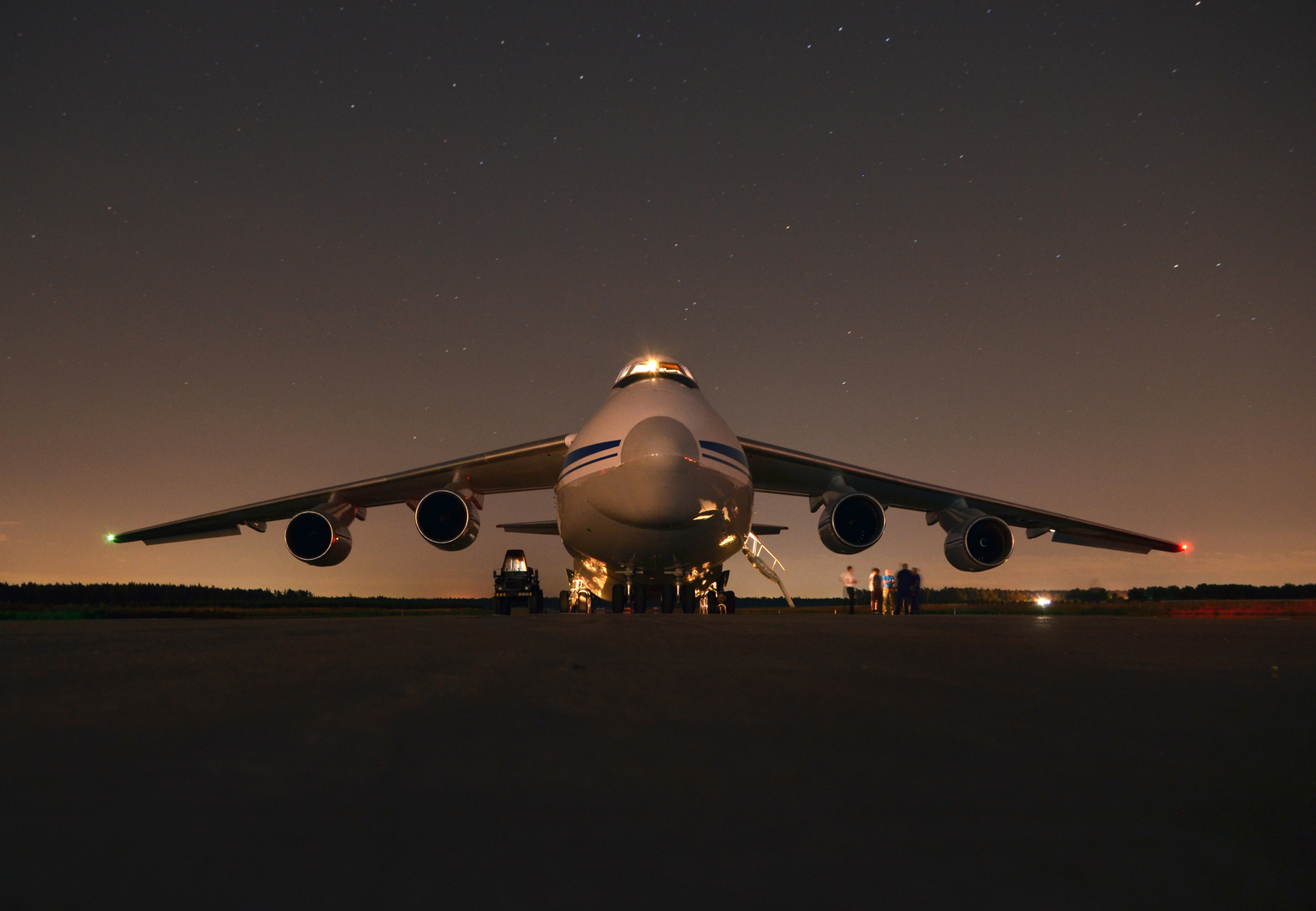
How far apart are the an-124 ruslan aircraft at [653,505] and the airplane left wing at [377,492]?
0.11 ft

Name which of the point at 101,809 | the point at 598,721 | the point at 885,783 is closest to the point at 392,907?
the point at 101,809

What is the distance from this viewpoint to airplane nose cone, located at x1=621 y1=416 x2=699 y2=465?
8.99 metres

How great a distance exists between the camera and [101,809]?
44.9 inches

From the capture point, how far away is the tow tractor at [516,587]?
15508 millimetres

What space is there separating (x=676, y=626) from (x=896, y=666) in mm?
2932

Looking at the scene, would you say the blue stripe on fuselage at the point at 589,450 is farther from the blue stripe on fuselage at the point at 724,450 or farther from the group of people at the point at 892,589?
the group of people at the point at 892,589

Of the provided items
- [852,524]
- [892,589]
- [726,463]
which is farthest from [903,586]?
[726,463]

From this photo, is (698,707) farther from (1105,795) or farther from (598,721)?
(1105,795)

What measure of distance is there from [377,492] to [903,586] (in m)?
10.2

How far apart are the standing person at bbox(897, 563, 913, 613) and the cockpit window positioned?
6670 mm

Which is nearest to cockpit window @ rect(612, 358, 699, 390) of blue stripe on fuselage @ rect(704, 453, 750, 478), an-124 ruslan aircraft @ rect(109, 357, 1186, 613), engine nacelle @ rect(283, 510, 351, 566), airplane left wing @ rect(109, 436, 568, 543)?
an-124 ruslan aircraft @ rect(109, 357, 1186, 613)

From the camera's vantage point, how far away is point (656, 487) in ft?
29.6

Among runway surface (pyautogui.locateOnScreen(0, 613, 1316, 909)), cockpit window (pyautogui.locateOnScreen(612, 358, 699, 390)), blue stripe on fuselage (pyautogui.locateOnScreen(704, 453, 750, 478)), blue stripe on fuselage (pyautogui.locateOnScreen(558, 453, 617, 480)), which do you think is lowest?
runway surface (pyautogui.locateOnScreen(0, 613, 1316, 909))

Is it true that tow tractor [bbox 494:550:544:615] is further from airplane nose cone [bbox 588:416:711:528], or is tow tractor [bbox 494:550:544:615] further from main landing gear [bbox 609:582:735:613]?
airplane nose cone [bbox 588:416:711:528]
